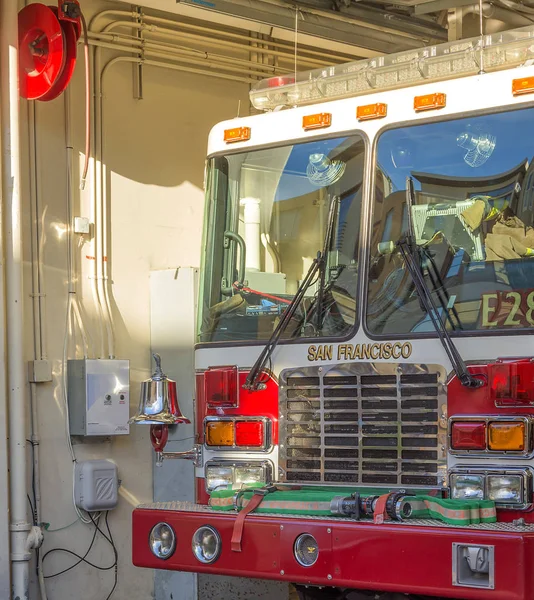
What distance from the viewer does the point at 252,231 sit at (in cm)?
600

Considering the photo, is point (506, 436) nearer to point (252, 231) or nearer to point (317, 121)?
point (252, 231)

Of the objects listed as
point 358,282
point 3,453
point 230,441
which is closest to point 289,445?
point 230,441

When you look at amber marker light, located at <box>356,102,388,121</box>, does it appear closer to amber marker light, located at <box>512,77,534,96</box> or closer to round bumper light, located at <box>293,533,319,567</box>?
amber marker light, located at <box>512,77,534,96</box>

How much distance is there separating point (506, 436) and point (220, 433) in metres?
1.53

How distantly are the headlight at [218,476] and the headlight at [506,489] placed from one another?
54.4 inches

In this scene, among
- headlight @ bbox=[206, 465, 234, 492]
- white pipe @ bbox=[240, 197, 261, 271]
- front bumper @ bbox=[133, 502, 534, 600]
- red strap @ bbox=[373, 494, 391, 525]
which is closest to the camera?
front bumper @ bbox=[133, 502, 534, 600]

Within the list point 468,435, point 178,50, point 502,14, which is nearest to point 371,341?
point 468,435

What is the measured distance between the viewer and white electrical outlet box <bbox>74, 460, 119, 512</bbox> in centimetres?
735

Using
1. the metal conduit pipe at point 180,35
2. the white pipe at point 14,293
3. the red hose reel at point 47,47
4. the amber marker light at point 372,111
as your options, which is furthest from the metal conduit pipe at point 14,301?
the amber marker light at point 372,111

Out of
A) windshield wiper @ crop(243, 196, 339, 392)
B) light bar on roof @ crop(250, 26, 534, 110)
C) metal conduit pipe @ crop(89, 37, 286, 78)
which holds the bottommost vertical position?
windshield wiper @ crop(243, 196, 339, 392)

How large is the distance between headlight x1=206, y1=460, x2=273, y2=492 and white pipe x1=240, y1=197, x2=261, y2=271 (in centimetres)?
100

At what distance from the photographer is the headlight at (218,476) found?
574cm

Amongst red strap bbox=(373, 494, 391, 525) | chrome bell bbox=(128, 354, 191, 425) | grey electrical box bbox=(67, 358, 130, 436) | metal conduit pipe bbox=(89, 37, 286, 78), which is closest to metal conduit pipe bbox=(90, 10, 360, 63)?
metal conduit pipe bbox=(89, 37, 286, 78)

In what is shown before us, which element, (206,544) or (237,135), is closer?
(206,544)
